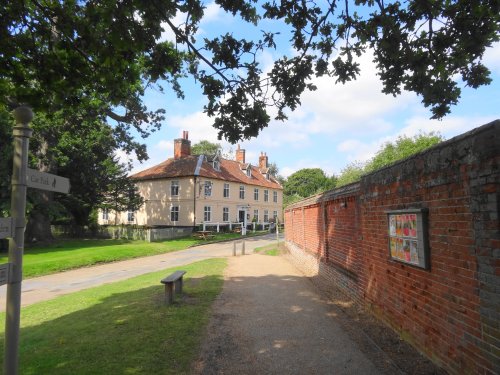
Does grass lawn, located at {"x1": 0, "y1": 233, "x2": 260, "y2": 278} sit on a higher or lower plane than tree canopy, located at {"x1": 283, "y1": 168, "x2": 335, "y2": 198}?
lower

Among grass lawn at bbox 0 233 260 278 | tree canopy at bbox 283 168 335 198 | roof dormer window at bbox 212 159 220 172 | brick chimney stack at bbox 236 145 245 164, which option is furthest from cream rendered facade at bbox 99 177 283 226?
tree canopy at bbox 283 168 335 198

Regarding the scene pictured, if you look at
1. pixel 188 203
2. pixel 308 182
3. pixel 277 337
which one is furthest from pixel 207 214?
pixel 308 182

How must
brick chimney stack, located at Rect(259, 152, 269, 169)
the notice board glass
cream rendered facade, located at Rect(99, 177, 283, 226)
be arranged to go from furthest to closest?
brick chimney stack, located at Rect(259, 152, 269, 169) → cream rendered facade, located at Rect(99, 177, 283, 226) → the notice board glass

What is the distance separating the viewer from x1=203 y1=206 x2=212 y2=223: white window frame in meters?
40.0

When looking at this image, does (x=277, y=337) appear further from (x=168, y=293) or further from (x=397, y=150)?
(x=397, y=150)

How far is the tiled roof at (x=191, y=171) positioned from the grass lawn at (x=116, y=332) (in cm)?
2908

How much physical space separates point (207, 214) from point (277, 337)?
113 ft

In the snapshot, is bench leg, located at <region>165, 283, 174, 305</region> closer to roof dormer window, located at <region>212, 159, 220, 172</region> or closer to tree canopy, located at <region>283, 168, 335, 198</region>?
roof dormer window, located at <region>212, 159, 220, 172</region>

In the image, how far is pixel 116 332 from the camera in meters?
6.57

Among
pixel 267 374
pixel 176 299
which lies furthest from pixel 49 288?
pixel 267 374

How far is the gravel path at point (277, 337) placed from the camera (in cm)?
510

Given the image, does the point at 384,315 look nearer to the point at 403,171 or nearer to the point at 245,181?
the point at 403,171

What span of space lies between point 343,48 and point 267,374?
192 inches

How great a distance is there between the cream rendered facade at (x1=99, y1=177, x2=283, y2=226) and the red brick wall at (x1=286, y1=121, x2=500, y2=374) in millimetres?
32154
